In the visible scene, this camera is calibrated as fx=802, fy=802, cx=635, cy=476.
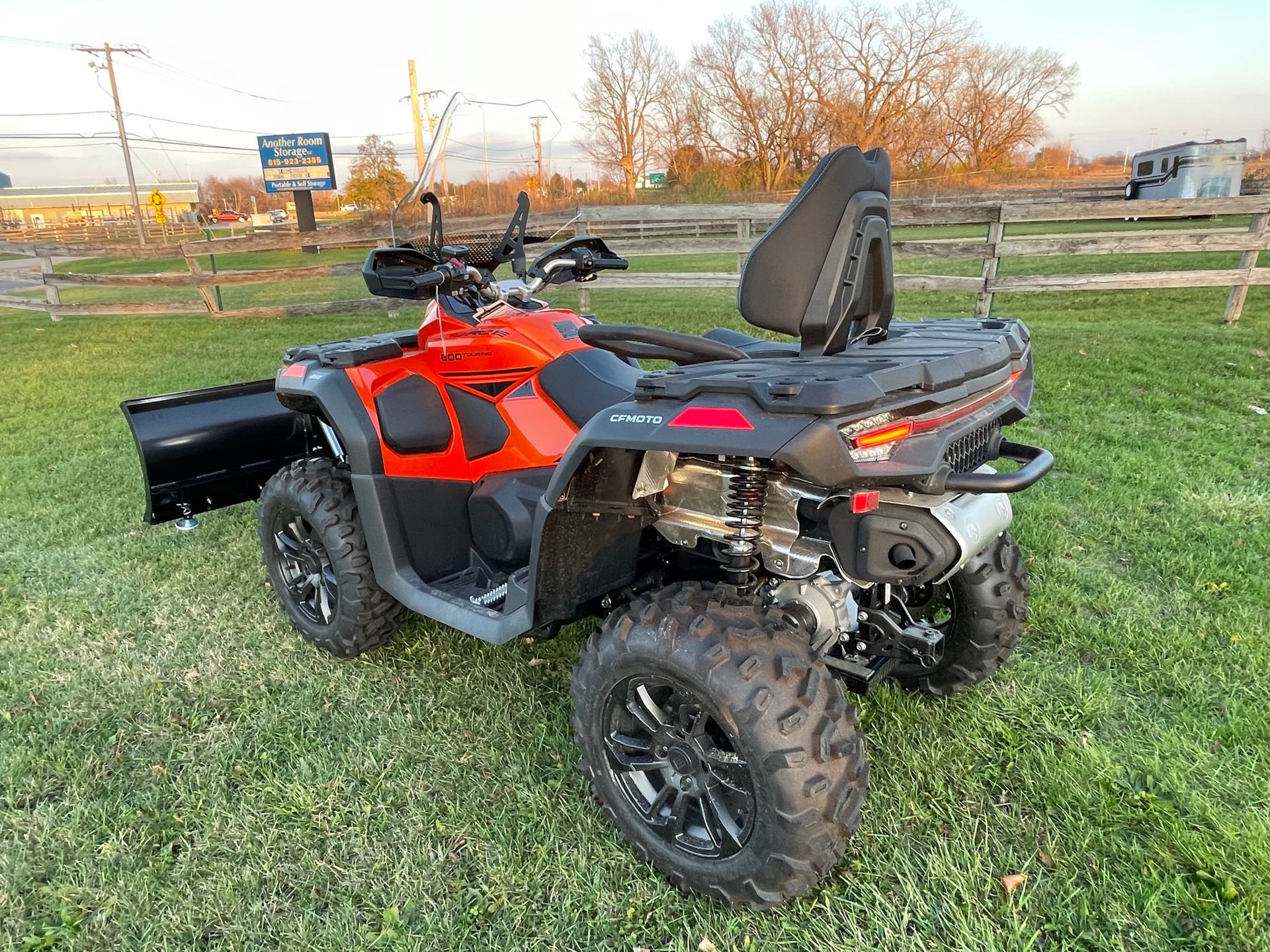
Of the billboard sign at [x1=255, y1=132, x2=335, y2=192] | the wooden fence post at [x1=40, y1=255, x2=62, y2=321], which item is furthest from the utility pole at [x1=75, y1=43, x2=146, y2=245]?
the wooden fence post at [x1=40, y1=255, x2=62, y2=321]

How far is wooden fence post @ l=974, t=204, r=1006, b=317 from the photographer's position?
895 cm

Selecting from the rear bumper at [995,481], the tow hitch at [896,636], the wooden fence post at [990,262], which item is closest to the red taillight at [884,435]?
the rear bumper at [995,481]

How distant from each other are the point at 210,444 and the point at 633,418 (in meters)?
2.79

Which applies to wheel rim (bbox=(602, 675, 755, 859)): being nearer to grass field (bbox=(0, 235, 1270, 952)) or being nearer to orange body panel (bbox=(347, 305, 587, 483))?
grass field (bbox=(0, 235, 1270, 952))

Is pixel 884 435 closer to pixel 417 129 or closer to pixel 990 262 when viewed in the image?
pixel 417 129

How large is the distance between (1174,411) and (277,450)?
6.31m

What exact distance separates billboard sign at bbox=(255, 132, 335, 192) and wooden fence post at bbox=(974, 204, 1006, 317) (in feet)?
141

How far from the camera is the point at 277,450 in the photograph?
13.3ft

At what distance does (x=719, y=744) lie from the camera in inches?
82.1

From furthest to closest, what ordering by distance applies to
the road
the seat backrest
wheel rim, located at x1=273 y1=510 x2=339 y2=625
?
the road
wheel rim, located at x1=273 y1=510 x2=339 y2=625
the seat backrest

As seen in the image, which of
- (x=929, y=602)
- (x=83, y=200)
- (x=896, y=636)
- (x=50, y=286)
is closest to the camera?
(x=896, y=636)

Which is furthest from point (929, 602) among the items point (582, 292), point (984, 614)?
point (582, 292)

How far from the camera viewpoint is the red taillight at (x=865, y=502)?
179 cm

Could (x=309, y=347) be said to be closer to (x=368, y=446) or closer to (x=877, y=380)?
(x=368, y=446)
